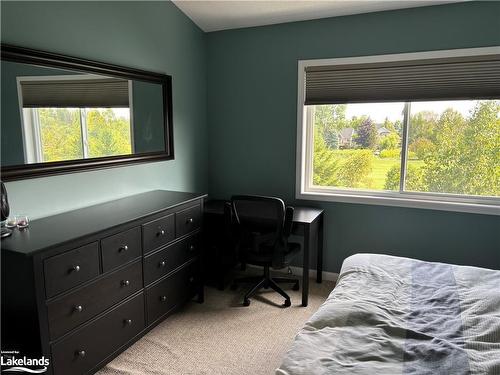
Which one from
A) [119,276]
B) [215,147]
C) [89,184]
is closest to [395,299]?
[119,276]

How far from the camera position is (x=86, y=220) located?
6.81 feet

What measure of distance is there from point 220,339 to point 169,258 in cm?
66

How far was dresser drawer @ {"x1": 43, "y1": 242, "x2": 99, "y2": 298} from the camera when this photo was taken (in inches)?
65.8

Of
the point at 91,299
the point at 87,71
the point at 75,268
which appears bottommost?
the point at 91,299

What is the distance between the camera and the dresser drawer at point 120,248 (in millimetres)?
1986

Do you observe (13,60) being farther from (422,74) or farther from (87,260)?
(422,74)

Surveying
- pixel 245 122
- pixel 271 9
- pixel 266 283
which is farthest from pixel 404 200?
pixel 271 9

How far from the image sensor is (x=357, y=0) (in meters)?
2.81

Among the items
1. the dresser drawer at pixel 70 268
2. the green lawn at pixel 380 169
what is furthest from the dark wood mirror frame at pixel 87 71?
the green lawn at pixel 380 169

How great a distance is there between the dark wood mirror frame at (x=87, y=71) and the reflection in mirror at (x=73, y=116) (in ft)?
0.10

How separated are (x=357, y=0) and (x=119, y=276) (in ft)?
8.72

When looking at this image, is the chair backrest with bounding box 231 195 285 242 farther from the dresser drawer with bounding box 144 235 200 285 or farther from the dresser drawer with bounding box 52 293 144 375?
the dresser drawer with bounding box 52 293 144 375

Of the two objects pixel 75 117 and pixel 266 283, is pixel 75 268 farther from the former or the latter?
pixel 266 283

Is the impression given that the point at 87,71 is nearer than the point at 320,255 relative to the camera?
Yes
